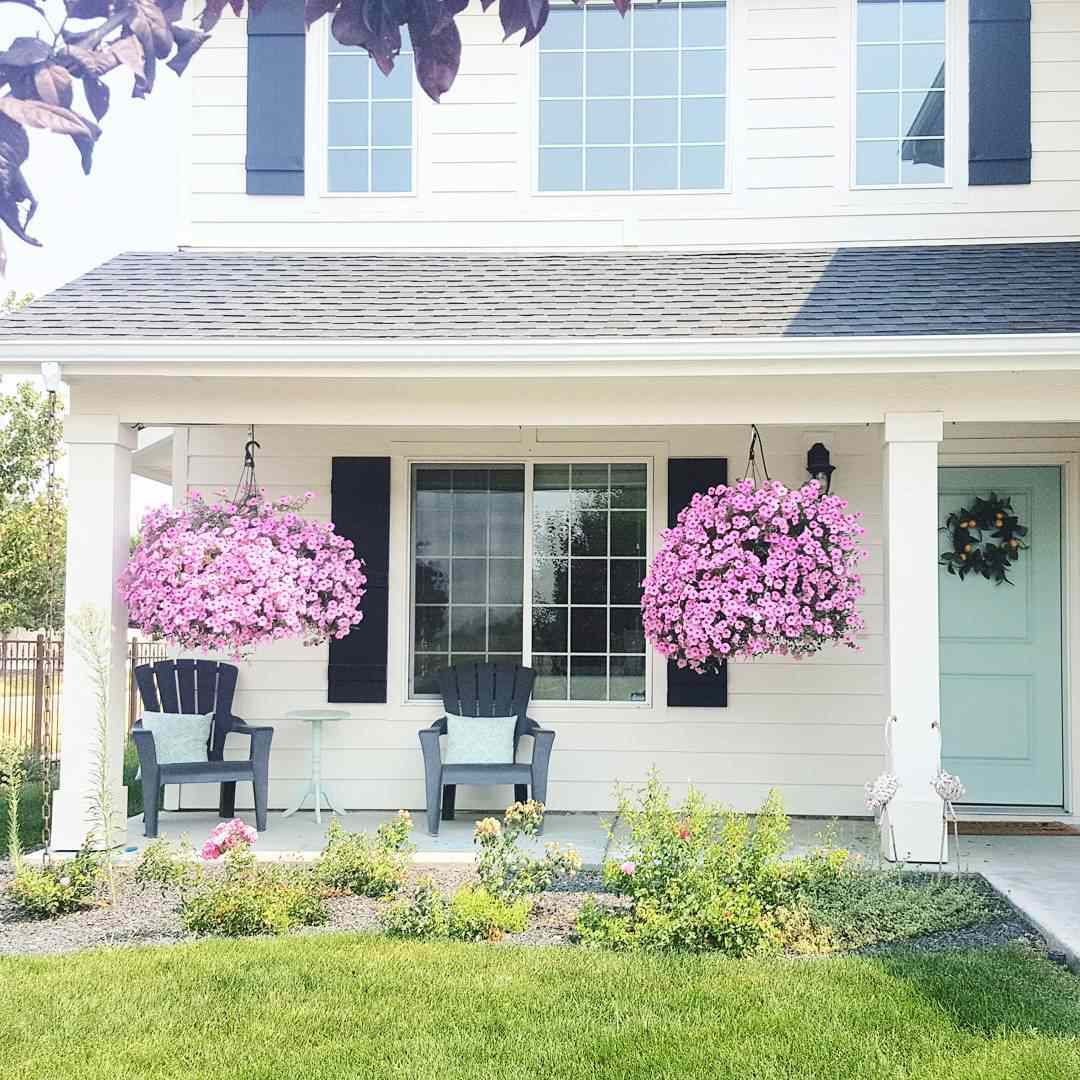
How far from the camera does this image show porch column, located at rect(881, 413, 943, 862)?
5391 mm

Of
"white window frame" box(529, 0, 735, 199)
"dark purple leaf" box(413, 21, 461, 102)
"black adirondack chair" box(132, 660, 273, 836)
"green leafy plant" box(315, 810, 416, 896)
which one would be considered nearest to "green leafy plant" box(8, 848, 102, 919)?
"green leafy plant" box(315, 810, 416, 896)

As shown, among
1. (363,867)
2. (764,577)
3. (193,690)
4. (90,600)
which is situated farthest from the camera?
(193,690)

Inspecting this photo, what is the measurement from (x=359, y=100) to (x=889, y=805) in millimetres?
5084

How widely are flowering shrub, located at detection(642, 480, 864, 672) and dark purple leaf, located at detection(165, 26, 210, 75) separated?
4.07m

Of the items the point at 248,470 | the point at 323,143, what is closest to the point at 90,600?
the point at 248,470

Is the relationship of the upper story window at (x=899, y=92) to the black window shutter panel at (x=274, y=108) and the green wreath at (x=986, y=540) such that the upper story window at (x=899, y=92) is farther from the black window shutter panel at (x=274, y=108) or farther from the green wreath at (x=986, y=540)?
the black window shutter panel at (x=274, y=108)

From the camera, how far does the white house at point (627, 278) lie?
680cm

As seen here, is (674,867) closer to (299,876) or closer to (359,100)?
(299,876)

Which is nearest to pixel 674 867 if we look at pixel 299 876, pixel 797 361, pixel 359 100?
pixel 299 876

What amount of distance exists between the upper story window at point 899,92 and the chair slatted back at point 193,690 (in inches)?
187

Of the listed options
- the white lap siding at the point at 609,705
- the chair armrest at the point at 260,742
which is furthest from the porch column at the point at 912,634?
the chair armrest at the point at 260,742

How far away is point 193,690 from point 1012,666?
4.70m

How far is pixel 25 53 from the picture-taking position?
5.98ft

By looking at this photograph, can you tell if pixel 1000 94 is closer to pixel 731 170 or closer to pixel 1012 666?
pixel 731 170
